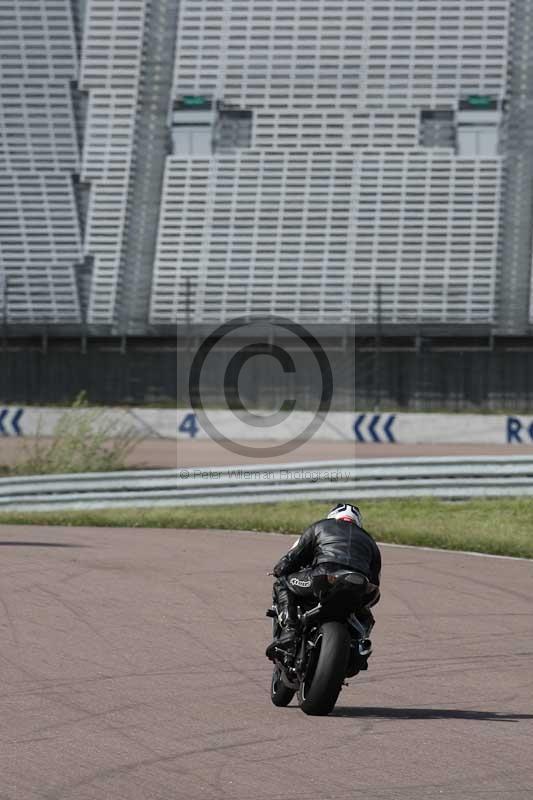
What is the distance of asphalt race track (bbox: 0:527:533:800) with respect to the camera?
18.8 ft

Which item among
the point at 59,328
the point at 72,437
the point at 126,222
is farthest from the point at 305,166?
the point at 72,437

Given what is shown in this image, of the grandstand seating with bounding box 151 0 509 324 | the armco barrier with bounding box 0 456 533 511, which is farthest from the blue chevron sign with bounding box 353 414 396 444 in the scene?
the armco barrier with bounding box 0 456 533 511

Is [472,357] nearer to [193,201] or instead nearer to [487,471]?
[193,201]

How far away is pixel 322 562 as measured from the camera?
7238 mm

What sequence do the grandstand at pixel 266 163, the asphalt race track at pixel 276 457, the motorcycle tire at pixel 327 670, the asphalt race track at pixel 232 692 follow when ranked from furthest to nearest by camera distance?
the grandstand at pixel 266 163 → the asphalt race track at pixel 276 457 → the motorcycle tire at pixel 327 670 → the asphalt race track at pixel 232 692

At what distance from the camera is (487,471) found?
60.8ft

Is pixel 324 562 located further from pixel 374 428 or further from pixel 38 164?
pixel 38 164

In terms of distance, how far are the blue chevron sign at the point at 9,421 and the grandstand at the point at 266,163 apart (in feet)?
11.2

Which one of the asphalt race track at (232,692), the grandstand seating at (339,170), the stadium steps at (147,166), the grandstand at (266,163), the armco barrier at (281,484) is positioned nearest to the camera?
the asphalt race track at (232,692)

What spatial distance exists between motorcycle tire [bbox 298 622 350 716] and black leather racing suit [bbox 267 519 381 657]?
0.93 feet

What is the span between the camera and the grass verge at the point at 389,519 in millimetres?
15609

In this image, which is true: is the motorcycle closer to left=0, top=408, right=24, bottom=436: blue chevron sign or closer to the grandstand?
left=0, top=408, right=24, bottom=436: blue chevron sign

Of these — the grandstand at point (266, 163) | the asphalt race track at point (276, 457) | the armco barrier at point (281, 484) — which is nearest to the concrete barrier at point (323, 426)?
the asphalt race track at point (276, 457)

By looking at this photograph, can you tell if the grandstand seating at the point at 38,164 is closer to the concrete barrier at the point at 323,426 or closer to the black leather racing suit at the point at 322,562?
the concrete barrier at the point at 323,426
